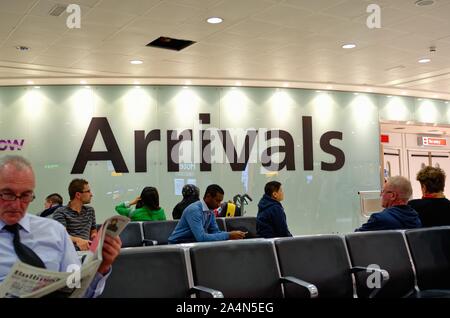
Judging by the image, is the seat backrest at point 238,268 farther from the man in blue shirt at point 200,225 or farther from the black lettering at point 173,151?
the black lettering at point 173,151

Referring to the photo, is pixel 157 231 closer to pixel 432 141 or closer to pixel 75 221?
pixel 75 221

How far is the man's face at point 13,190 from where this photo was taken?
7.25ft

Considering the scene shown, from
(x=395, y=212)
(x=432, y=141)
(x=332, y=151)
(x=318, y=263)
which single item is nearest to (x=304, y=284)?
(x=318, y=263)

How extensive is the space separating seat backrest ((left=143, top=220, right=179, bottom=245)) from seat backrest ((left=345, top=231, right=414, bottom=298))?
2.77 m

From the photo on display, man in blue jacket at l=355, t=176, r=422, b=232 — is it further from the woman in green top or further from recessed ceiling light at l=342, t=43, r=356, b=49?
recessed ceiling light at l=342, t=43, r=356, b=49

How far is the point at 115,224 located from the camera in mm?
1928

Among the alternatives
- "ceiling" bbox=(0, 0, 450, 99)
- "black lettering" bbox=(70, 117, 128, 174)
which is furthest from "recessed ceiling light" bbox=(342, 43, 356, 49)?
"black lettering" bbox=(70, 117, 128, 174)

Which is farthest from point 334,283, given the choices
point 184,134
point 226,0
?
point 184,134

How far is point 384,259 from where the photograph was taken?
11.9 ft

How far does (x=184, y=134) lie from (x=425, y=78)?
5391mm

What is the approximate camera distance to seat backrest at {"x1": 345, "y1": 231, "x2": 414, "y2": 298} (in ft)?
11.6

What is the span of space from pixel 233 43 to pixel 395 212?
175 inches
